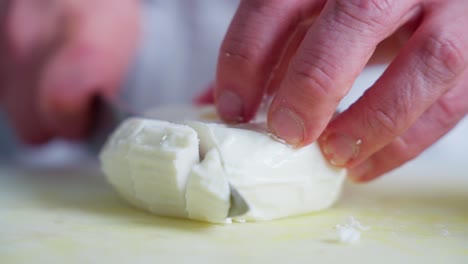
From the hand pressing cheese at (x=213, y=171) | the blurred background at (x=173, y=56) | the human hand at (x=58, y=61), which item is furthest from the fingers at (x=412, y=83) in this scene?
the blurred background at (x=173, y=56)

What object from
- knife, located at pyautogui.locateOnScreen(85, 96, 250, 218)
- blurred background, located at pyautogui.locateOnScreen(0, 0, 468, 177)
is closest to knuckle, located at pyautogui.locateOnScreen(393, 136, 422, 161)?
knife, located at pyautogui.locateOnScreen(85, 96, 250, 218)

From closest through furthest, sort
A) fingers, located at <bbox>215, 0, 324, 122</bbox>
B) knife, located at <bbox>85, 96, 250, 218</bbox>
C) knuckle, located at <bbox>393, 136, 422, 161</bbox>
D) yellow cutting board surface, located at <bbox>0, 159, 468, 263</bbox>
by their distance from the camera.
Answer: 1. yellow cutting board surface, located at <bbox>0, 159, 468, 263</bbox>
2. fingers, located at <bbox>215, 0, 324, 122</bbox>
3. knuckle, located at <bbox>393, 136, 422, 161</bbox>
4. knife, located at <bbox>85, 96, 250, 218</bbox>

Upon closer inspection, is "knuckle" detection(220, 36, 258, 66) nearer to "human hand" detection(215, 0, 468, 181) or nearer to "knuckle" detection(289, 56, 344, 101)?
"human hand" detection(215, 0, 468, 181)

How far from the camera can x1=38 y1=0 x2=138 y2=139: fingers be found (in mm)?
1705

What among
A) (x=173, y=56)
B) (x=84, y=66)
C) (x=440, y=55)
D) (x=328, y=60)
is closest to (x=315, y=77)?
(x=328, y=60)

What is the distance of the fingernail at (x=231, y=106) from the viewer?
1.12 m

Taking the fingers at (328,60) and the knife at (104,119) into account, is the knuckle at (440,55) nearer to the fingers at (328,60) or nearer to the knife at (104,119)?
the fingers at (328,60)

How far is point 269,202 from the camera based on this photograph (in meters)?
1.03

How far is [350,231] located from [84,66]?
113 centimetres

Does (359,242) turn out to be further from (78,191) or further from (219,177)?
(78,191)

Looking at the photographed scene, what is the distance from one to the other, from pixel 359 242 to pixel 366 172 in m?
0.33

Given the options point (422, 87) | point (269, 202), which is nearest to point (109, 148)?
point (269, 202)

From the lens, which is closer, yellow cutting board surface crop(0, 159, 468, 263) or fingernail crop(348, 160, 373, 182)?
yellow cutting board surface crop(0, 159, 468, 263)

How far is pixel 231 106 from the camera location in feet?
3.69
